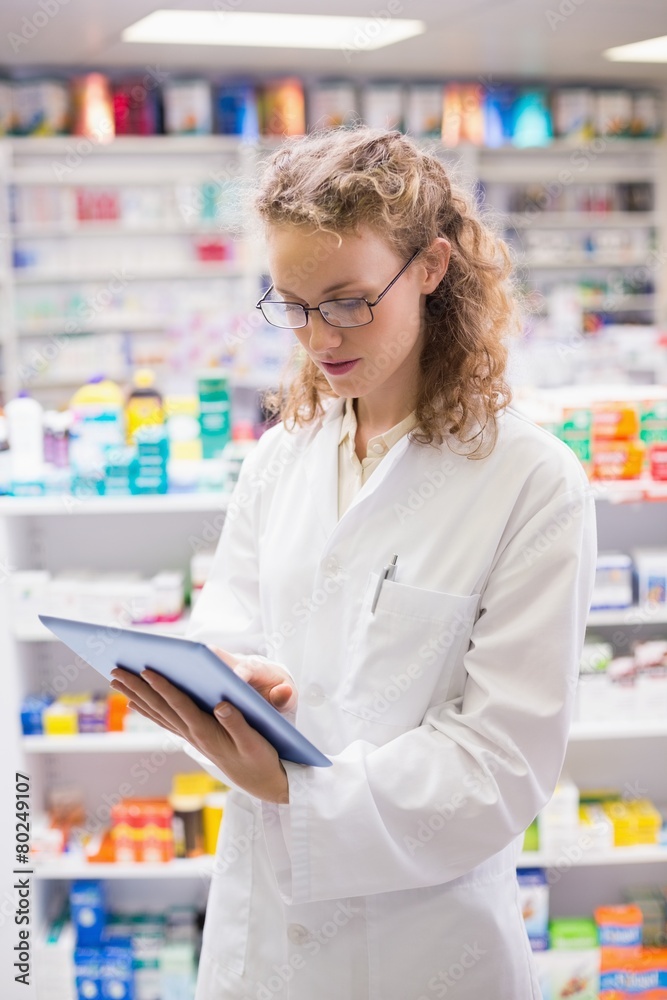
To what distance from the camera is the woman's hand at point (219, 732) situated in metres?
1.13

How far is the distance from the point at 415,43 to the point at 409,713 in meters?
5.45

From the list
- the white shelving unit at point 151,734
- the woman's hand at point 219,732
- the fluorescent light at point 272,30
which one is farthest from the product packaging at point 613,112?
the woman's hand at point 219,732

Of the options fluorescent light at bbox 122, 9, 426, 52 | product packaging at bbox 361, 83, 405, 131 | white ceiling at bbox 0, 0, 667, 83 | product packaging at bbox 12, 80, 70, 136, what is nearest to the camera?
white ceiling at bbox 0, 0, 667, 83

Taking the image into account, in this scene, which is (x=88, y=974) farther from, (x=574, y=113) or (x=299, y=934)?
(x=574, y=113)

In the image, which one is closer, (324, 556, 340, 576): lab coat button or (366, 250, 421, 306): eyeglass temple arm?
(366, 250, 421, 306): eyeglass temple arm

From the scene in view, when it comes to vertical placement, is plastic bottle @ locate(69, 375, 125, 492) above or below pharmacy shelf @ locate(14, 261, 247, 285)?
below

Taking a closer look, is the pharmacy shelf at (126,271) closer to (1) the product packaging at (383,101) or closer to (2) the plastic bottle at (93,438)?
(1) the product packaging at (383,101)

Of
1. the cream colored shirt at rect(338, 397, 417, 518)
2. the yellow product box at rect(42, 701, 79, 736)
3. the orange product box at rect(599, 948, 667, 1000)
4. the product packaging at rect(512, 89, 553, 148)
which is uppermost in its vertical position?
the product packaging at rect(512, 89, 553, 148)

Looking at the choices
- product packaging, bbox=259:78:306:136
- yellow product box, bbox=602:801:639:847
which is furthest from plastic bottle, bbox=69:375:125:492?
product packaging, bbox=259:78:306:136

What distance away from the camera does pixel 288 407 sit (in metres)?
1.61

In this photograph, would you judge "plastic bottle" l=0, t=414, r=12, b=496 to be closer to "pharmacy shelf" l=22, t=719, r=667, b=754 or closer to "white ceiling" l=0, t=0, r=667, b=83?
"pharmacy shelf" l=22, t=719, r=667, b=754

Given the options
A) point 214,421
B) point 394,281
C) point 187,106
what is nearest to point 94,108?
point 187,106

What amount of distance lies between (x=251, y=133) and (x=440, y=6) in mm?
1962

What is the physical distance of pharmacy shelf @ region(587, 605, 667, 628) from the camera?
98.3 inches
